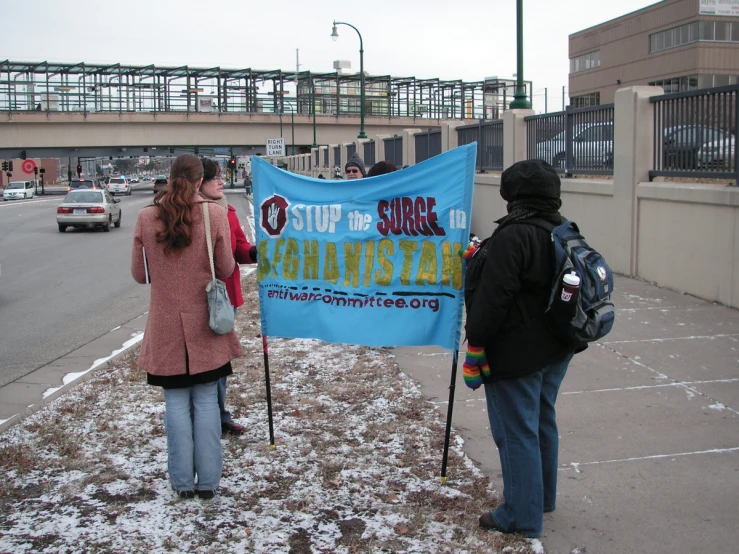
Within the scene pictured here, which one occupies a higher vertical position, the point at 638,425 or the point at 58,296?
the point at 58,296

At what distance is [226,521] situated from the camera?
4.13 meters

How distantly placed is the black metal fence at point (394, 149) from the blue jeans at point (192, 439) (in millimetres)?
20077

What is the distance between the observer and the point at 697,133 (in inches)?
386

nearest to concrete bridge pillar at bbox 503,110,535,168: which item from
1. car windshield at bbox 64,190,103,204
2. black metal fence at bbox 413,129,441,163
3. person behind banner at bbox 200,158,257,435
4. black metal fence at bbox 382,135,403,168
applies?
black metal fence at bbox 413,129,441,163

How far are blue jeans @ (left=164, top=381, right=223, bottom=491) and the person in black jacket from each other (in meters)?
1.58

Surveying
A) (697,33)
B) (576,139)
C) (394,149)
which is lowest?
(576,139)

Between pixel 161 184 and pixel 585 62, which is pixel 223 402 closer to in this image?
pixel 161 184

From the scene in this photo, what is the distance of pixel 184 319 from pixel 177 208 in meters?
0.61

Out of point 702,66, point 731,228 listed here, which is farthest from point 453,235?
point 702,66

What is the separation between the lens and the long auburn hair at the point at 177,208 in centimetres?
418

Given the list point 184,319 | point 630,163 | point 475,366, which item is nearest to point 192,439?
point 184,319

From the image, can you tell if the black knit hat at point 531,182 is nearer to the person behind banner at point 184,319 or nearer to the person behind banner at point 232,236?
the person behind banner at point 184,319

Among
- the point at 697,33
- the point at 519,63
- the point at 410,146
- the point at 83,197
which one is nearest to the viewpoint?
the point at 519,63

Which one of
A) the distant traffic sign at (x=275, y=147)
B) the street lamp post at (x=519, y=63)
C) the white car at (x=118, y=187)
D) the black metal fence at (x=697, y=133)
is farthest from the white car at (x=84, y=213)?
the white car at (x=118, y=187)
